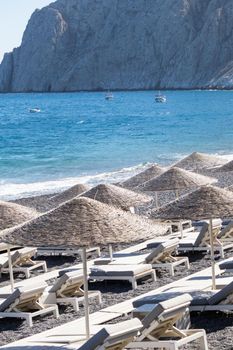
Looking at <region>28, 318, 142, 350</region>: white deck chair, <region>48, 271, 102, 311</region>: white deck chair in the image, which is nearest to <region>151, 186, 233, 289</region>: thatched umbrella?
<region>48, 271, 102, 311</region>: white deck chair

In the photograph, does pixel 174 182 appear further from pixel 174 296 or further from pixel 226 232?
pixel 174 296

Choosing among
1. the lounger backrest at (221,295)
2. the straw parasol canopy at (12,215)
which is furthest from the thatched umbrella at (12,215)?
the lounger backrest at (221,295)

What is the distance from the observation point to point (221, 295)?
10422 millimetres

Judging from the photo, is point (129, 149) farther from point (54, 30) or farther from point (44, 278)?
point (54, 30)

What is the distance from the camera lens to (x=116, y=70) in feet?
600

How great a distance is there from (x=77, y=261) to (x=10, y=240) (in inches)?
237

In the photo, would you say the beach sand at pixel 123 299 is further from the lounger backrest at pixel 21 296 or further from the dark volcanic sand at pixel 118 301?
the lounger backrest at pixel 21 296

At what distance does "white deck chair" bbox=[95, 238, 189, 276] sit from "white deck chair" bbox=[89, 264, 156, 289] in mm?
482

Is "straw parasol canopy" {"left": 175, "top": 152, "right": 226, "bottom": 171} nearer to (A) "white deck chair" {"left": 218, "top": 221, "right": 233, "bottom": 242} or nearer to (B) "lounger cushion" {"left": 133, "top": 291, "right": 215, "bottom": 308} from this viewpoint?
(A) "white deck chair" {"left": 218, "top": 221, "right": 233, "bottom": 242}

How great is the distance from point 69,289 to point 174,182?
20.9 feet

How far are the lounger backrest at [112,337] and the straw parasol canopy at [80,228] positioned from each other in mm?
1670

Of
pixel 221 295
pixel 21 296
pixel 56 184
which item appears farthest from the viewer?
pixel 56 184

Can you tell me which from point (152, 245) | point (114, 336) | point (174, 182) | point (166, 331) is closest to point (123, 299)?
point (166, 331)

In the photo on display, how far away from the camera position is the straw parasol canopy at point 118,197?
1562cm
